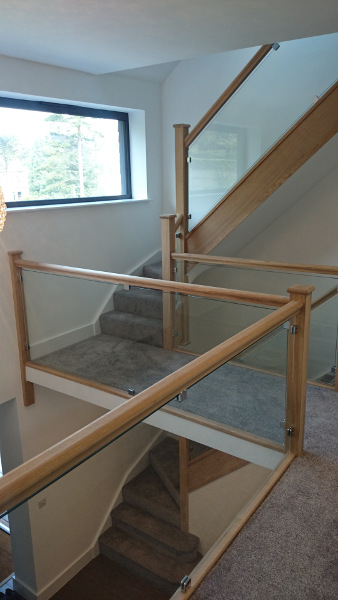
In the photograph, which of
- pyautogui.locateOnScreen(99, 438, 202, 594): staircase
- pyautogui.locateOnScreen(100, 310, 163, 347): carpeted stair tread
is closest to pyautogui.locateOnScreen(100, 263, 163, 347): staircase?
pyautogui.locateOnScreen(100, 310, 163, 347): carpeted stair tread

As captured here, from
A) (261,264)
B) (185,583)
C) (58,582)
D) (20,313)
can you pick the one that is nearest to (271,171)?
(261,264)

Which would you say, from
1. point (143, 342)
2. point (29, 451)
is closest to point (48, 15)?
point (143, 342)

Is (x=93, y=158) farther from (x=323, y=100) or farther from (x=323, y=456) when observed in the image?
(x=323, y=456)

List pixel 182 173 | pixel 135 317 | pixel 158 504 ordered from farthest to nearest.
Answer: pixel 182 173, pixel 135 317, pixel 158 504

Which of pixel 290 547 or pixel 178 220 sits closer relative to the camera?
pixel 290 547

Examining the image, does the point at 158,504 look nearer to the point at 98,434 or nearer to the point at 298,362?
the point at 98,434

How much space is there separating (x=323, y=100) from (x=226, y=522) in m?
3.06

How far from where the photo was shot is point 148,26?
3.04 metres

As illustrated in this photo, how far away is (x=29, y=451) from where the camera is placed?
182 inches

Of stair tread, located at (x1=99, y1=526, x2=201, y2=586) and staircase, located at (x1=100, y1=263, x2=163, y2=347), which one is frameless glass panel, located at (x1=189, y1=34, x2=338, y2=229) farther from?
stair tread, located at (x1=99, y1=526, x2=201, y2=586)

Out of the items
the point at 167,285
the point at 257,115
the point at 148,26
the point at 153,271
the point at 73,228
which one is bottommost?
the point at 153,271

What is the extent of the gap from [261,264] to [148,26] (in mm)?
1763

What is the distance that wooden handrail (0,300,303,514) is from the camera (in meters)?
1.13

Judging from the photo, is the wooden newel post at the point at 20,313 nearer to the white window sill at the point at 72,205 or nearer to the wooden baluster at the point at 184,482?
the white window sill at the point at 72,205
